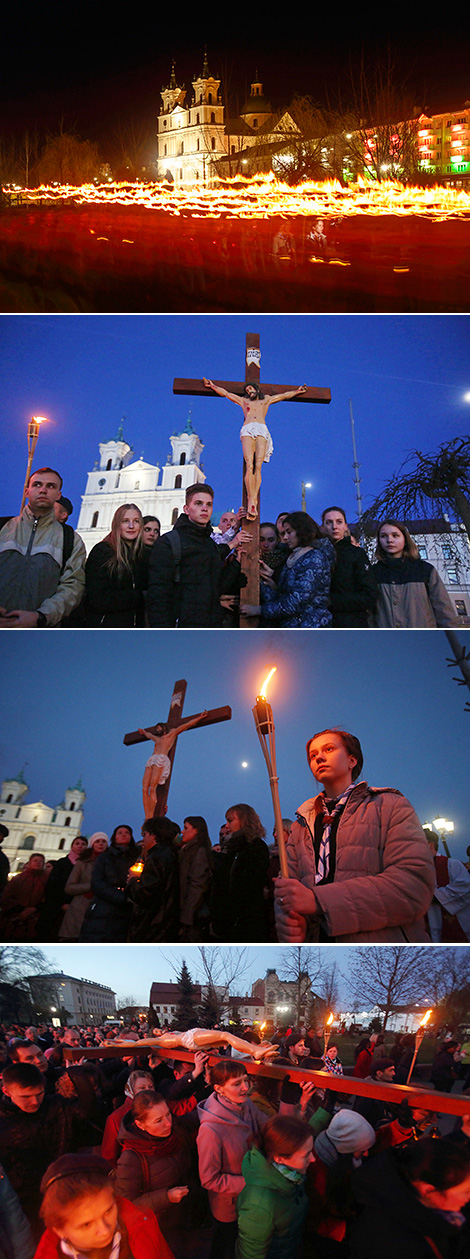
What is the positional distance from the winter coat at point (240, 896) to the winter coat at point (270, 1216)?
100cm

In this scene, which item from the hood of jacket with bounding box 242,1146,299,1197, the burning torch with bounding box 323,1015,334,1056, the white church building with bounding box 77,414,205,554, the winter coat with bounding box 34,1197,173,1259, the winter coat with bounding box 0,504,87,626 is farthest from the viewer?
the white church building with bounding box 77,414,205,554

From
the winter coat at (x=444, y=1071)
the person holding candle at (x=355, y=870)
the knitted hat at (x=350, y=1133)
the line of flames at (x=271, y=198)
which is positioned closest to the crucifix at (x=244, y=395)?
the line of flames at (x=271, y=198)

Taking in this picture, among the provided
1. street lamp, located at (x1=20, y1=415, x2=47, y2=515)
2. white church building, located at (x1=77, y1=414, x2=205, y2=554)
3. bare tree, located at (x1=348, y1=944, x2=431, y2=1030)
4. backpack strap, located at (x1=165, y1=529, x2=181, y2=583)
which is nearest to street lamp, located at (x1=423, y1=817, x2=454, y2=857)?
bare tree, located at (x1=348, y1=944, x2=431, y2=1030)

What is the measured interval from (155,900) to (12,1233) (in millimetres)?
1428

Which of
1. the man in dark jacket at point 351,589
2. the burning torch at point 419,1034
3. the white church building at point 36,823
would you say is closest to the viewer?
the burning torch at point 419,1034

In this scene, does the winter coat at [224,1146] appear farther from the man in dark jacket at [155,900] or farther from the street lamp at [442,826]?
the street lamp at [442,826]

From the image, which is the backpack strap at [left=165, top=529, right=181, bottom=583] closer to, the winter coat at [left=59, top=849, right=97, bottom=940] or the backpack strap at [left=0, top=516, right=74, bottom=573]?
the backpack strap at [left=0, top=516, right=74, bottom=573]

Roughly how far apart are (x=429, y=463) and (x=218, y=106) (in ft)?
13.4

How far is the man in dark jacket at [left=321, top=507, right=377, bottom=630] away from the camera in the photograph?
179 inches

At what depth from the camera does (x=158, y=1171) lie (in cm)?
320

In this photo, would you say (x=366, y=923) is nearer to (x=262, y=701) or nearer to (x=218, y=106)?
(x=262, y=701)

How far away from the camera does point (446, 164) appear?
6492 mm

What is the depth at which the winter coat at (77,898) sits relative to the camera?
12.7 ft

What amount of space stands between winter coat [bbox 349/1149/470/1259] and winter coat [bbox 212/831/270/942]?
110cm
